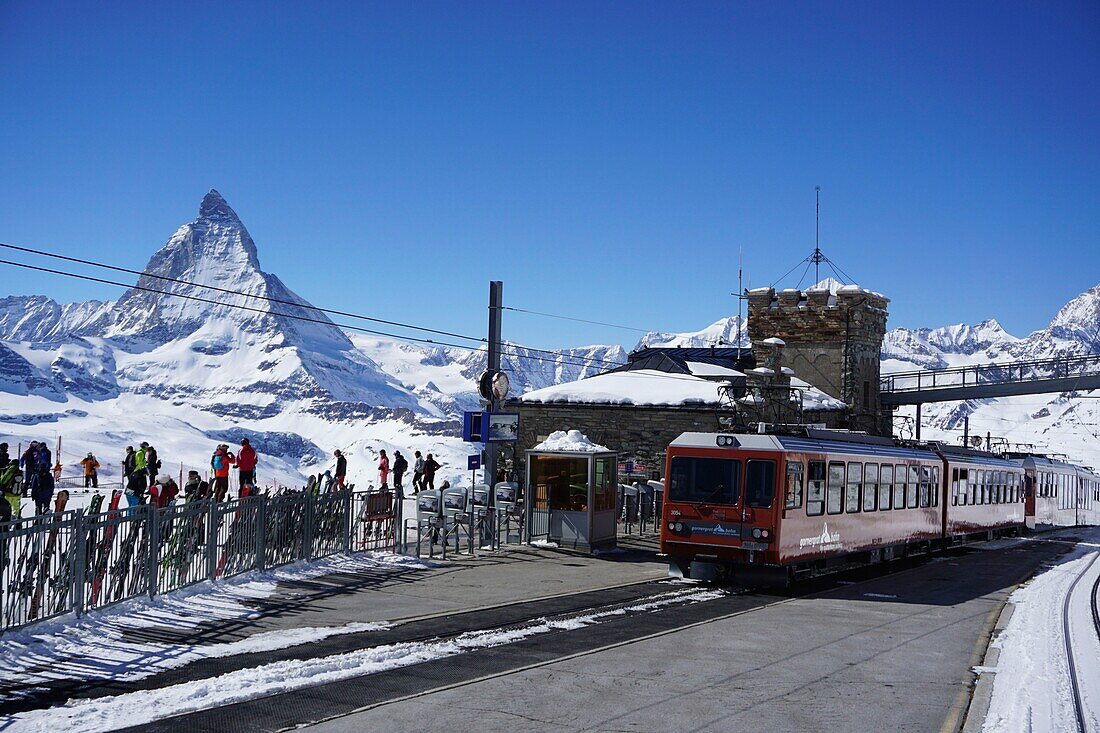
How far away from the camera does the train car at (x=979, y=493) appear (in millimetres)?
27484

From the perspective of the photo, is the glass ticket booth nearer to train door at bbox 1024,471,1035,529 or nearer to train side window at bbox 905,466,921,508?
train side window at bbox 905,466,921,508

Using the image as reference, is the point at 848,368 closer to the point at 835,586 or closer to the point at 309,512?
the point at 835,586

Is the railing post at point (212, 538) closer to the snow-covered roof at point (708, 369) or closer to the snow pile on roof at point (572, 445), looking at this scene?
the snow pile on roof at point (572, 445)

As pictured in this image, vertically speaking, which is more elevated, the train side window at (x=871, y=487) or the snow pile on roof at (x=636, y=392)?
the snow pile on roof at (x=636, y=392)

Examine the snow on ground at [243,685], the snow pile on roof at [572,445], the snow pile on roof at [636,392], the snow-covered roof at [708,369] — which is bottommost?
the snow on ground at [243,685]

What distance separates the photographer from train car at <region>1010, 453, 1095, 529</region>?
3772cm

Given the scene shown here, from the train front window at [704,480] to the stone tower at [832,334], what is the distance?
2836 cm

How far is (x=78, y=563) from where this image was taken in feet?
41.4

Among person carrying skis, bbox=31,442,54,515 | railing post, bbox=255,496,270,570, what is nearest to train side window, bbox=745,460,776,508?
railing post, bbox=255,496,270,570

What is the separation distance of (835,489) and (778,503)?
234 centimetres

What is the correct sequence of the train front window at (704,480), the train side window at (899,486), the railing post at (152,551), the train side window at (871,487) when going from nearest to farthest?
1. the railing post at (152,551)
2. the train front window at (704,480)
3. the train side window at (871,487)
4. the train side window at (899,486)

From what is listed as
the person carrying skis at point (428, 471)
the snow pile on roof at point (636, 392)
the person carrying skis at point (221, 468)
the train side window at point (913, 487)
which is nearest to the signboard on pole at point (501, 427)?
the person carrying skis at point (221, 468)

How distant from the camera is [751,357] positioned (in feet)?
161

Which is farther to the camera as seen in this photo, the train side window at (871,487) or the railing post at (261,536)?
the train side window at (871,487)
